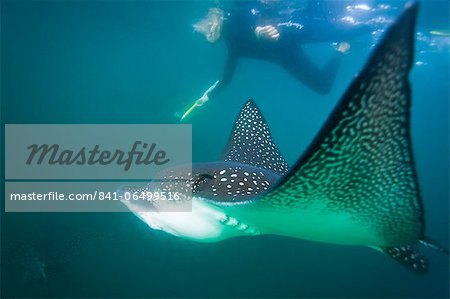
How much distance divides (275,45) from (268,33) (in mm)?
495

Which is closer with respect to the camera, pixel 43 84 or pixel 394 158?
pixel 394 158

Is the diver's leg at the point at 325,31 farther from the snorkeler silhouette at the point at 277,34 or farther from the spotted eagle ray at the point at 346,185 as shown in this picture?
the spotted eagle ray at the point at 346,185

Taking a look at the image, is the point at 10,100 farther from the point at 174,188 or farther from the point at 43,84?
the point at 174,188

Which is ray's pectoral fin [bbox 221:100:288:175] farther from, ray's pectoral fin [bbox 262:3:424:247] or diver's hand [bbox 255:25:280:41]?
diver's hand [bbox 255:25:280:41]

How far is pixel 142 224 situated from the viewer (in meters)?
12.1

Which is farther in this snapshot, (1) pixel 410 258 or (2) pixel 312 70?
(2) pixel 312 70

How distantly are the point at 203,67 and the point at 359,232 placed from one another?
27537mm

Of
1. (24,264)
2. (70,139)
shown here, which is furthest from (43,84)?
(24,264)

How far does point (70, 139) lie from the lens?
23.4 metres

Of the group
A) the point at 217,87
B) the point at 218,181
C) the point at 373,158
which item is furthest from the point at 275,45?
the point at 373,158

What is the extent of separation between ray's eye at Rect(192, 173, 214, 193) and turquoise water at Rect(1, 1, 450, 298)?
3313mm

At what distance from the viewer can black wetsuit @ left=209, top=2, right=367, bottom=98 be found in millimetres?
11156
